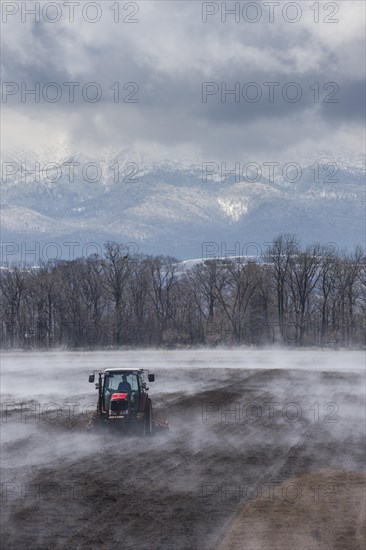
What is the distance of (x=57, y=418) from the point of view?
2794cm

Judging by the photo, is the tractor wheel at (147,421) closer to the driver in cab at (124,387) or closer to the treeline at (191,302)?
the driver in cab at (124,387)

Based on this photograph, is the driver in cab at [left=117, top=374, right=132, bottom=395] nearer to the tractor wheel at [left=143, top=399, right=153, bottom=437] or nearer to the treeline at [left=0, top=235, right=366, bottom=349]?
the tractor wheel at [left=143, top=399, right=153, bottom=437]

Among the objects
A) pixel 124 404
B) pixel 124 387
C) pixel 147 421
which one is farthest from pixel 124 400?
pixel 147 421

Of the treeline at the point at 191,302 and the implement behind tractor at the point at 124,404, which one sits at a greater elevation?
the treeline at the point at 191,302

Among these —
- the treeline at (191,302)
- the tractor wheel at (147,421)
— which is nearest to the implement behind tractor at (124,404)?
the tractor wheel at (147,421)

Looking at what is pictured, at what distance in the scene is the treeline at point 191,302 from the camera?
86.5 metres

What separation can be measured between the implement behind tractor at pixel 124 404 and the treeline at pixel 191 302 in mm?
56914

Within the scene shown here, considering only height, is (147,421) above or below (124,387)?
below

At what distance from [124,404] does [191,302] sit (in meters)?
74.0

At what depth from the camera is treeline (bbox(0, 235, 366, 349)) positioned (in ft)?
284

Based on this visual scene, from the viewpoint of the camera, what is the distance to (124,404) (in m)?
23.3

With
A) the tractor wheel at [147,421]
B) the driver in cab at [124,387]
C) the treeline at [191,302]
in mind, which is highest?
the treeline at [191,302]

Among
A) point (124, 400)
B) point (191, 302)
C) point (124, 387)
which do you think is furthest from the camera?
point (191, 302)

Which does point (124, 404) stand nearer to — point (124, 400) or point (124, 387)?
point (124, 400)
